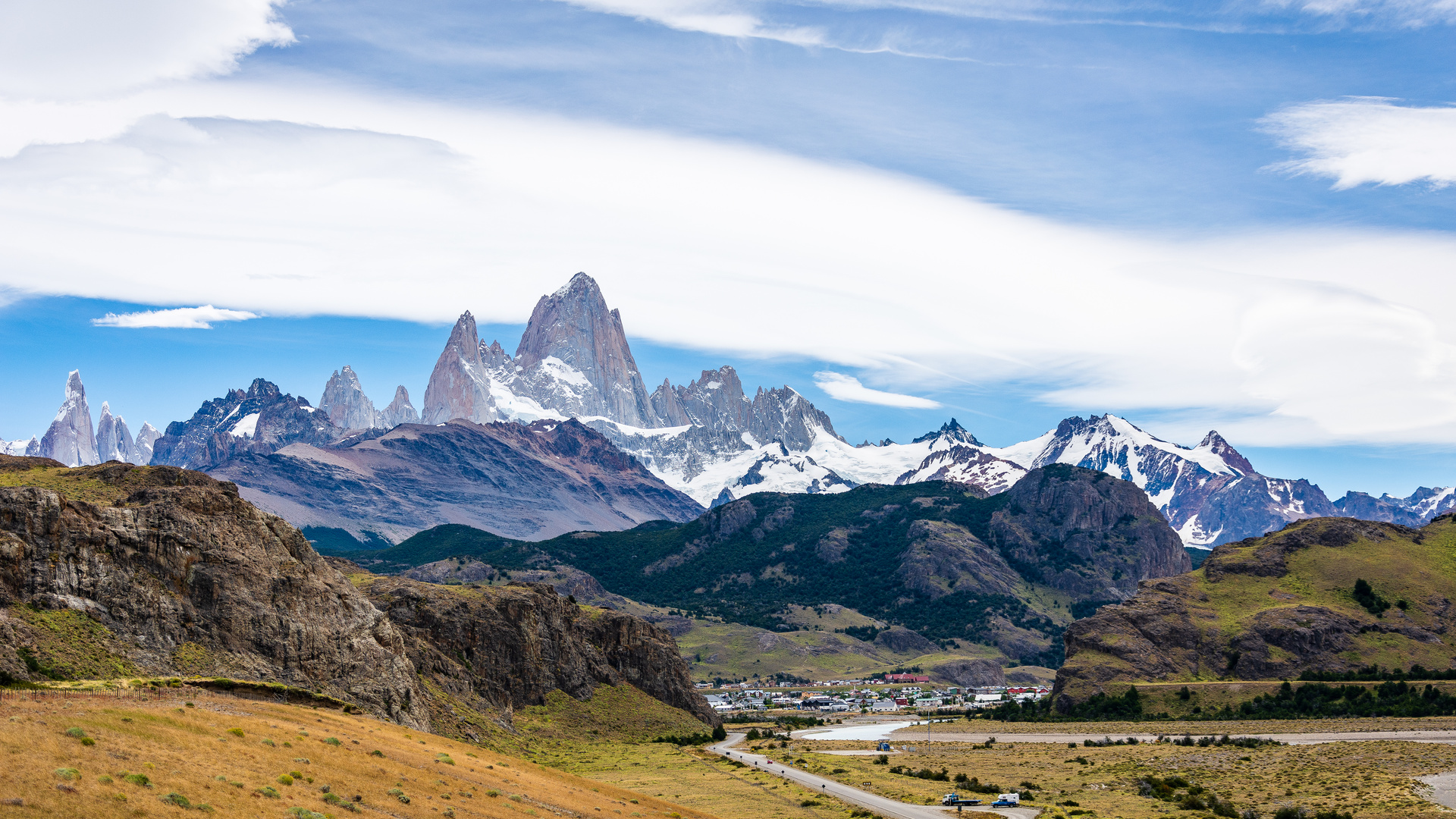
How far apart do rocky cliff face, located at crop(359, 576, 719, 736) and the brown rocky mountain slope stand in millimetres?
11027

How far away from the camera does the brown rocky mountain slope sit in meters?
90.8

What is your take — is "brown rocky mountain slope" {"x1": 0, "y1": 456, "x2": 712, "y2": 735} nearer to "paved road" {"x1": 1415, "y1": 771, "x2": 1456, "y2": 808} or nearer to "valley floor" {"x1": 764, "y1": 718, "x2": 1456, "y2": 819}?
"valley floor" {"x1": 764, "y1": 718, "x2": 1456, "y2": 819}

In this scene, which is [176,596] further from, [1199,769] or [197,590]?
[1199,769]

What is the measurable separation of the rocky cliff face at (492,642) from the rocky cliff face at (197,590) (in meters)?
27.0

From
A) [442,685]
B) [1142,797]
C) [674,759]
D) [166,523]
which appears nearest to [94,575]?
[166,523]

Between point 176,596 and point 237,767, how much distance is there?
5469 cm

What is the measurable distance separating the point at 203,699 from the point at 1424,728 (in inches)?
6621

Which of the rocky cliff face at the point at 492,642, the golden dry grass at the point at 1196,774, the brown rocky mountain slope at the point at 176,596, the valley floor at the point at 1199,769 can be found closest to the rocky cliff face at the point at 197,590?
the brown rocky mountain slope at the point at 176,596

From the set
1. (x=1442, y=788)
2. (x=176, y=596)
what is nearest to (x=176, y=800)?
(x=176, y=596)

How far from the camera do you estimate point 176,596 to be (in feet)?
331

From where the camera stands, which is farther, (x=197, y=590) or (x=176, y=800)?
(x=197, y=590)

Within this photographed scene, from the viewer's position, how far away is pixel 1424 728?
169m

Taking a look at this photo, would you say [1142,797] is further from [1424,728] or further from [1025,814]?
[1424,728]

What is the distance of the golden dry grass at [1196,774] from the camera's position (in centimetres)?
10769
